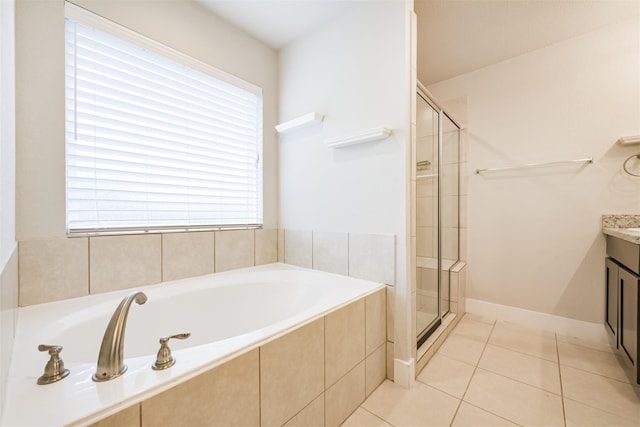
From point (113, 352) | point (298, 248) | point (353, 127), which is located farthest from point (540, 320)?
point (113, 352)

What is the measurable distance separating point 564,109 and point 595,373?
1863mm

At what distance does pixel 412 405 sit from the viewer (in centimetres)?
132

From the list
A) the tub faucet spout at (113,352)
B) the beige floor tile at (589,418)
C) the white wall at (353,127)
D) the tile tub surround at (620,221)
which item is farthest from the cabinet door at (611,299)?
the tub faucet spout at (113,352)

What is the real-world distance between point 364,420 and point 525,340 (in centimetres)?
152

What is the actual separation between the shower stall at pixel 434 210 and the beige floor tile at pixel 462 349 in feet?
0.43

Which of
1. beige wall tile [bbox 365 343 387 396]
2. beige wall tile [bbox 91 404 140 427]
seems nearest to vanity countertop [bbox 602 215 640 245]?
beige wall tile [bbox 365 343 387 396]

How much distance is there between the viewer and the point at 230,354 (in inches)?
31.6

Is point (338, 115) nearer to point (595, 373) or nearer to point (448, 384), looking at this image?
point (448, 384)

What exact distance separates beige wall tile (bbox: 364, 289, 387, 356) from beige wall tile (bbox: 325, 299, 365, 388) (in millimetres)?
48

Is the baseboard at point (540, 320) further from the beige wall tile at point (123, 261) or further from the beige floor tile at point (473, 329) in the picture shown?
the beige wall tile at point (123, 261)

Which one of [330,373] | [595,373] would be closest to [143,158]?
[330,373]

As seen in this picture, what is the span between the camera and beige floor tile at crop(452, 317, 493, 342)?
2041 millimetres

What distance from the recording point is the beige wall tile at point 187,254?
160 cm

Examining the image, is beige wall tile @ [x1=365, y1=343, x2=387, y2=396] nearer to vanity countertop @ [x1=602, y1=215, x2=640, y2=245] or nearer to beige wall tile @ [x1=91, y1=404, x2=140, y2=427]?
beige wall tile @ [x1=91, y1=404, x2=140, y2=427]
